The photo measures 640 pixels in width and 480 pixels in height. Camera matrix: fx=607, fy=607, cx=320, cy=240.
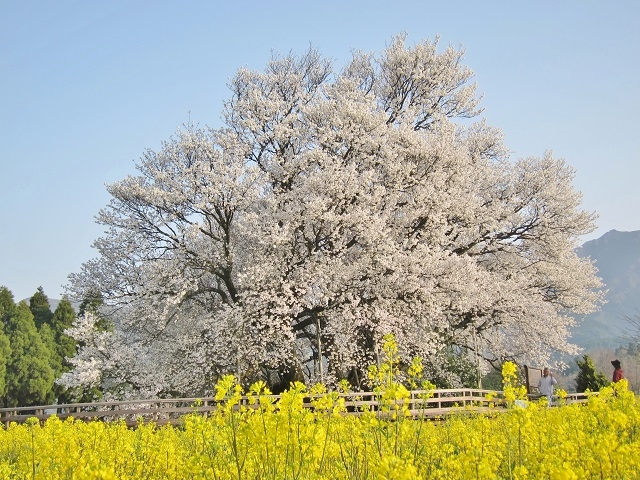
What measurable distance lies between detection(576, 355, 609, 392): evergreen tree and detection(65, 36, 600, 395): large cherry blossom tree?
5.44 metres

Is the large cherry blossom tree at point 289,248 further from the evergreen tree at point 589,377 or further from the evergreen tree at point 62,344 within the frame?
the evergreen tree at point 62,344

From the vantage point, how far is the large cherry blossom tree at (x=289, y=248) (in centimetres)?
2158

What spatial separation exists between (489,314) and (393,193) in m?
8.06

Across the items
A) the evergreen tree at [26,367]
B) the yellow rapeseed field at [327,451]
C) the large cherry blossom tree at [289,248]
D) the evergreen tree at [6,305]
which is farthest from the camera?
the evergreen tree at [6,305]

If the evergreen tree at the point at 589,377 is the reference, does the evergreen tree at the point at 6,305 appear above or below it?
above

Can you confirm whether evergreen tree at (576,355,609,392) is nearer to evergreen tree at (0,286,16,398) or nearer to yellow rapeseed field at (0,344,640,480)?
yellow rapeseed field at (0,344,640,480)

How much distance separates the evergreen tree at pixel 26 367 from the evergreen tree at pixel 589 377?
34.1 m

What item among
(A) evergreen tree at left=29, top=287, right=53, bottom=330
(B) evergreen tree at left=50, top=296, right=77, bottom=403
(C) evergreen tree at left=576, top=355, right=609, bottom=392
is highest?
(A) evergreen tree at left=29, top=287, right=53, bottom=330

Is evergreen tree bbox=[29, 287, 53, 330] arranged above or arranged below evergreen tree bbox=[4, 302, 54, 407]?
above

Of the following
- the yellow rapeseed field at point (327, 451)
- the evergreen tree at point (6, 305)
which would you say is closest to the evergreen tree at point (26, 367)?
the evergreen tree at point (6, 305)

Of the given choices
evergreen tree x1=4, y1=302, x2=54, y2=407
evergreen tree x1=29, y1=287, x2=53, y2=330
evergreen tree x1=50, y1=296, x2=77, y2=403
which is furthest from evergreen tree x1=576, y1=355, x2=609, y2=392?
evergreen tree x1=29, y1=287, x2=53, y2=330

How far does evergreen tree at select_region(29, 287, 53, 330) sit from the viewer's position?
48.7 m

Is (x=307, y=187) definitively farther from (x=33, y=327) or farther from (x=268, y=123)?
(x=33, y=327)

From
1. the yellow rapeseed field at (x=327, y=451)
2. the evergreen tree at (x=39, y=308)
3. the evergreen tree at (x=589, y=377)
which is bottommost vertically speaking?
the yellow rapeseed field at (x=327, y=451)
